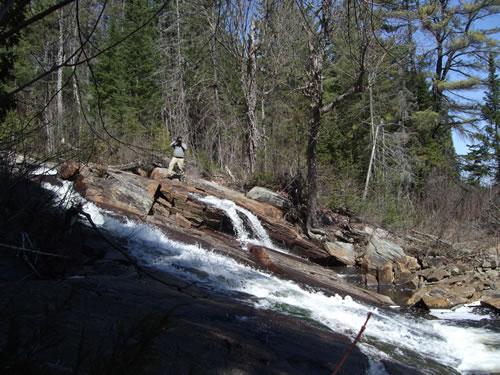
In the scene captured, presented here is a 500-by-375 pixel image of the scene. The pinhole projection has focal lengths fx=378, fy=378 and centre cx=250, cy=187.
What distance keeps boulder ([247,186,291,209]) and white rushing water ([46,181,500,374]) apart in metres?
5.67

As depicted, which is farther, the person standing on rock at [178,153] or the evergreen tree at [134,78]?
the evergreen tree at [134,78]

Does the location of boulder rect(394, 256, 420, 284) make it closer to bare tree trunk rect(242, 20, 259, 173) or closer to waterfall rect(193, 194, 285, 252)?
waterfall rect(193, 194, 285, 252)

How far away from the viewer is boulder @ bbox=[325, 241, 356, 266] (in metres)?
12.2

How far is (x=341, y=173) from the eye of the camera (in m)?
16.6

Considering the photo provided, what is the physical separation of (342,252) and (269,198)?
10.6 ft

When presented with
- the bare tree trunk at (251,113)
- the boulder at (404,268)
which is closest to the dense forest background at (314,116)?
the bare tree trunk at (251,113)

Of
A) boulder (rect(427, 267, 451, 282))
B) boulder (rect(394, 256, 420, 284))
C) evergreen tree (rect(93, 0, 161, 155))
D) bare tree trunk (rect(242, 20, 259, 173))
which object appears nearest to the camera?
boulder (rect(427, 267, 451, 282))

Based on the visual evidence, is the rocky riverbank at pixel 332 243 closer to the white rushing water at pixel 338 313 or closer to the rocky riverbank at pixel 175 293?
the rocky riverbank at pixel 175 293

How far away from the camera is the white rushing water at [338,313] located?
5.16 metres

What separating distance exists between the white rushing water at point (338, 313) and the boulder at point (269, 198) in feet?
18.6

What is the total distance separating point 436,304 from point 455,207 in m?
10.2

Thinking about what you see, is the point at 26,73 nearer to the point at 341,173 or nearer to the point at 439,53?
the point at 341,173

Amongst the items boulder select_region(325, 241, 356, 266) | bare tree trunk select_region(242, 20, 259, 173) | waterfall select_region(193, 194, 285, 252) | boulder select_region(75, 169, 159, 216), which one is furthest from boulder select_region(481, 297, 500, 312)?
bare tree trunk select_region(242, 20, 259, 173)

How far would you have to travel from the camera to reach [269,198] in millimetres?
13875
